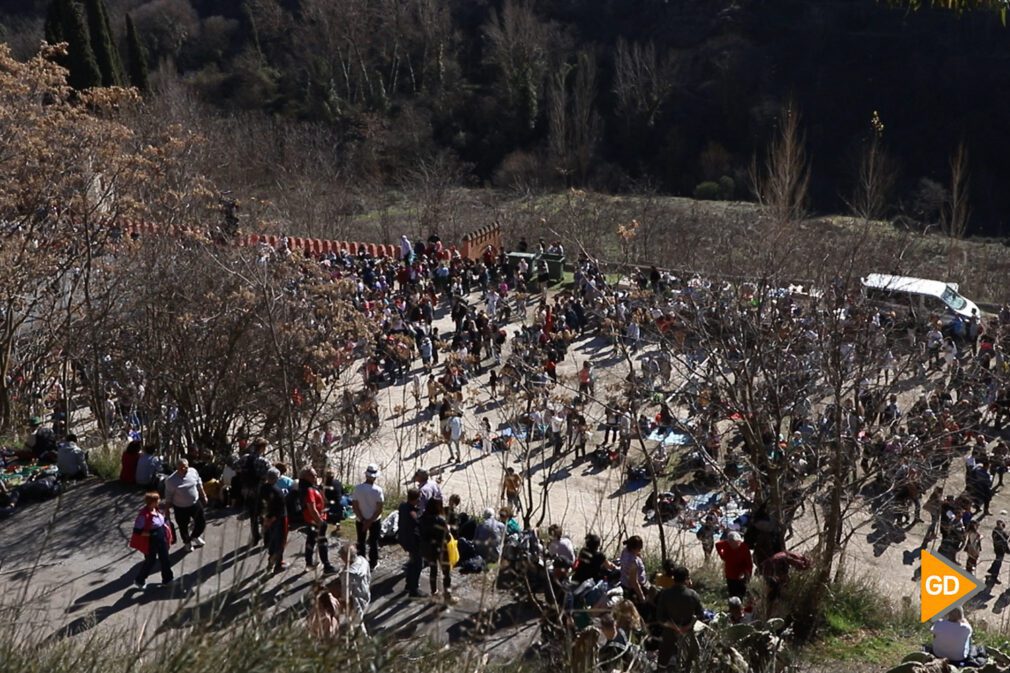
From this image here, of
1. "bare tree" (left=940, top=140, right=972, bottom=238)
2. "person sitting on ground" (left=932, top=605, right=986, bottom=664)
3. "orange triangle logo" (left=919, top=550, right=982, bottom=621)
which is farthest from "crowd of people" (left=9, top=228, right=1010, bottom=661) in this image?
"bare tree" (left=940, top=140, right=972, bottom=238)

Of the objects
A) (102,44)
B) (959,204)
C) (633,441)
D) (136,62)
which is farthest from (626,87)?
(633,441)

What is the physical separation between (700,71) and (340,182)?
965 inches

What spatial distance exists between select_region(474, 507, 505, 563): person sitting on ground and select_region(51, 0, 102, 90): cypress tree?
106 feet

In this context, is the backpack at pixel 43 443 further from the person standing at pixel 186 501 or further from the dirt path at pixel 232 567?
the person standing at pixel 186 501

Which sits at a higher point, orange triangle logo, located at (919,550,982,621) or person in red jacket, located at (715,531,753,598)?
person in red jacket, located at (715,531,753,598)

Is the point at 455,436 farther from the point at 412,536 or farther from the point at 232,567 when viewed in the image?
the point at 412,536

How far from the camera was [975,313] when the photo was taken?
2602cm

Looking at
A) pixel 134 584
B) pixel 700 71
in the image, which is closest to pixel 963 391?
pixel 134 584

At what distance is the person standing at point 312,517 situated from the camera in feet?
39.4

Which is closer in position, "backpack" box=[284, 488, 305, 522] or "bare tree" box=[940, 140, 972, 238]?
"backpack" box=[284, 488, 305, 522]

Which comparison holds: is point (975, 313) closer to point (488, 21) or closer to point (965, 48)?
point (965, 48)

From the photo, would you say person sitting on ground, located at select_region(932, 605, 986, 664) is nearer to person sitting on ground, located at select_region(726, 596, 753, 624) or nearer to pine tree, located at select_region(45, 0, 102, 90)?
person sitting on ground, located at select_region(726, 596, 753, 624)

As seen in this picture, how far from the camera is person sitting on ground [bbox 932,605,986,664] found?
10.2 m

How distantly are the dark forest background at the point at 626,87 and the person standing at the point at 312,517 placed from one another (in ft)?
131
